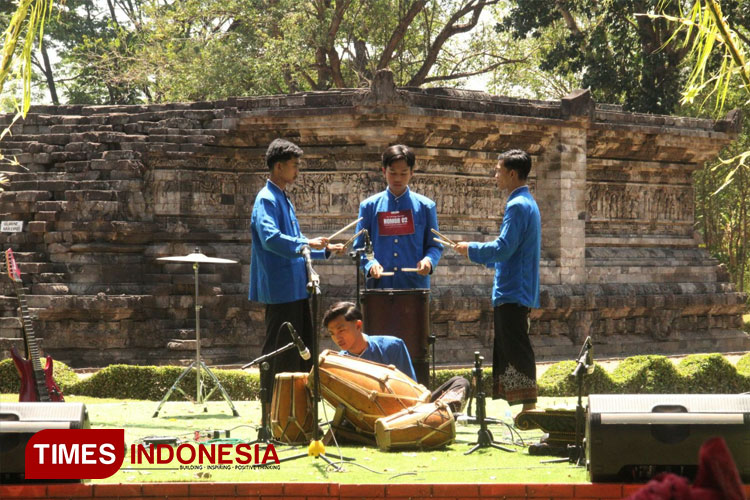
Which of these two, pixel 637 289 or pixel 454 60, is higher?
pixel 454 60

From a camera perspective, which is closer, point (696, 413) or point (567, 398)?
point (696, 413)

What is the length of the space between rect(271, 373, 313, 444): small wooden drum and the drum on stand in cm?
100

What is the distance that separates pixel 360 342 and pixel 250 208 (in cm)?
997

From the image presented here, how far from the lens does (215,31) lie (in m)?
30.6

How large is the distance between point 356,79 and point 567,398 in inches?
793

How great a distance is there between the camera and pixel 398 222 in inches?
329

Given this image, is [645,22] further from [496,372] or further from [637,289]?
[496,372]

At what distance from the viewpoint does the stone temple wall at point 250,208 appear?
1595cm

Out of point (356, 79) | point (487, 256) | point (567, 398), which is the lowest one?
point (567, 398)

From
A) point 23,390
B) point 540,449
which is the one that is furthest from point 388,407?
point 23,390

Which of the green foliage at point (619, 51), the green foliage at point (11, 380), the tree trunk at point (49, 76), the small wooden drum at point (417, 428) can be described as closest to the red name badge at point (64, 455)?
the small wooden drum at point (417, 428)

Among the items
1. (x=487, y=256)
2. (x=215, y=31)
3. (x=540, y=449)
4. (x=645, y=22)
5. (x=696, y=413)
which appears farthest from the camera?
(x=215, y=31)

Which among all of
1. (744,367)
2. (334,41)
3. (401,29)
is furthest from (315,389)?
(334,41)

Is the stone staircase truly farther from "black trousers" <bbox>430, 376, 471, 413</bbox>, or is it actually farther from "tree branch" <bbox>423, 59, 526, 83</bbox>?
"tree branch" <bbox>423, 59, 526, 83</bbox>
